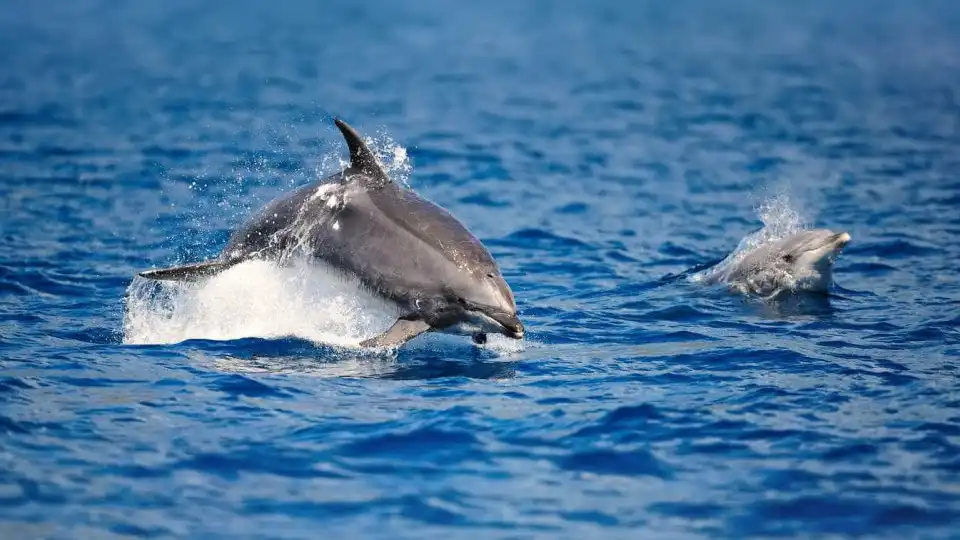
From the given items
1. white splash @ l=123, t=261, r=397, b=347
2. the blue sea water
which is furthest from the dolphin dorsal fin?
the blue sea water

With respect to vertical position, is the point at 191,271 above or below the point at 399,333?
above

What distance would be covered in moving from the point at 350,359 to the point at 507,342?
1.58 metres

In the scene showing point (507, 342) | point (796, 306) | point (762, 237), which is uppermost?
point (762, 237)

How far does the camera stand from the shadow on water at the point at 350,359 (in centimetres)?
1202

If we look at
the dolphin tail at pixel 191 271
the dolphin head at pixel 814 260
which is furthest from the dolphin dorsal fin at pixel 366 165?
the dolphin head at pixel 814 260

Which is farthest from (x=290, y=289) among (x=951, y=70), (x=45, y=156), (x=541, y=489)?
(x=951, y=70)

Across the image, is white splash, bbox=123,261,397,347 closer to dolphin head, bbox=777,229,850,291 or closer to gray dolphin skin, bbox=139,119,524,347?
gray dolphin skin, bbox=139,119,524,347

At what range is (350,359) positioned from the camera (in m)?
12.4

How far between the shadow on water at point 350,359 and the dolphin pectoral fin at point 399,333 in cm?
36

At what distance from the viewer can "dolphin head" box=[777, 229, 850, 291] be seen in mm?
15172

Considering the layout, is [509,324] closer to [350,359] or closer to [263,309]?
[350,359]

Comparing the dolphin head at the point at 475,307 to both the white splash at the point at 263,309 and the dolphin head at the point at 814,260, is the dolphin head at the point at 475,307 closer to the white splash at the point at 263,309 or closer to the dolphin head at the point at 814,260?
the white splash at the point at 263,309

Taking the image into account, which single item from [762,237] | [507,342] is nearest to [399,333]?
[507,342]

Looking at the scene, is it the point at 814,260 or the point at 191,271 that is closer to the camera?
the point at 191,271
